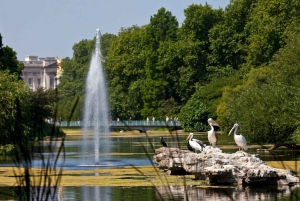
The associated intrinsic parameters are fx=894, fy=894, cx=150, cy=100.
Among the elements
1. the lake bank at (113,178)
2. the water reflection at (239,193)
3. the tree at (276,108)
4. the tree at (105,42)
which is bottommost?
the water reflection at (239,193)

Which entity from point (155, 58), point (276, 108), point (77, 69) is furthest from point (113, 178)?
point (77, 69)

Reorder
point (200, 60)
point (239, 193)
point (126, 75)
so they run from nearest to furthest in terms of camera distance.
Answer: point (239, 193) → point (200, 60) → point (126, 75)

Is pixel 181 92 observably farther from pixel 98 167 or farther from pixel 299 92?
pixel 98 167

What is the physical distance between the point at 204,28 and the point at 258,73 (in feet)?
79.0

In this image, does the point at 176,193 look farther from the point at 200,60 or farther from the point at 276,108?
the point at 200,60

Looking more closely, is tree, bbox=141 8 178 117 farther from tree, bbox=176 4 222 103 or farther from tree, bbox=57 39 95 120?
tree, bbox=57 39 95 120

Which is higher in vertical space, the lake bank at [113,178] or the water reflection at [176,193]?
the lake bank at [113,178]

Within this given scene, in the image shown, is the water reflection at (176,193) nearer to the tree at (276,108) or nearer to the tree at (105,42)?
the tree at (276,108)

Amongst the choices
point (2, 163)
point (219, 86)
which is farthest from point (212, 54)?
point (2, 163)

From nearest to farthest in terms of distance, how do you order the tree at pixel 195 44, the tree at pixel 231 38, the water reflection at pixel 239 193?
the water reflection at pixel 239 193, the tree at pixel 231 38, the tree at pixel 195 44

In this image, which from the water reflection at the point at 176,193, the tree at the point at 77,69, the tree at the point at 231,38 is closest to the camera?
the water reflection at the point at 176,193

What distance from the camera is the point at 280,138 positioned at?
4550 centimetres

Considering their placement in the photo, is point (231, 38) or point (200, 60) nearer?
point (231, 38)

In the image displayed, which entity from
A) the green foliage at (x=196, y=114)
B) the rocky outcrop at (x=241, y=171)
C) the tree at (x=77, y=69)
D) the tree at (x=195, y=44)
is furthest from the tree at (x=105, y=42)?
the rocky outcrop at (x=241, y=171)
